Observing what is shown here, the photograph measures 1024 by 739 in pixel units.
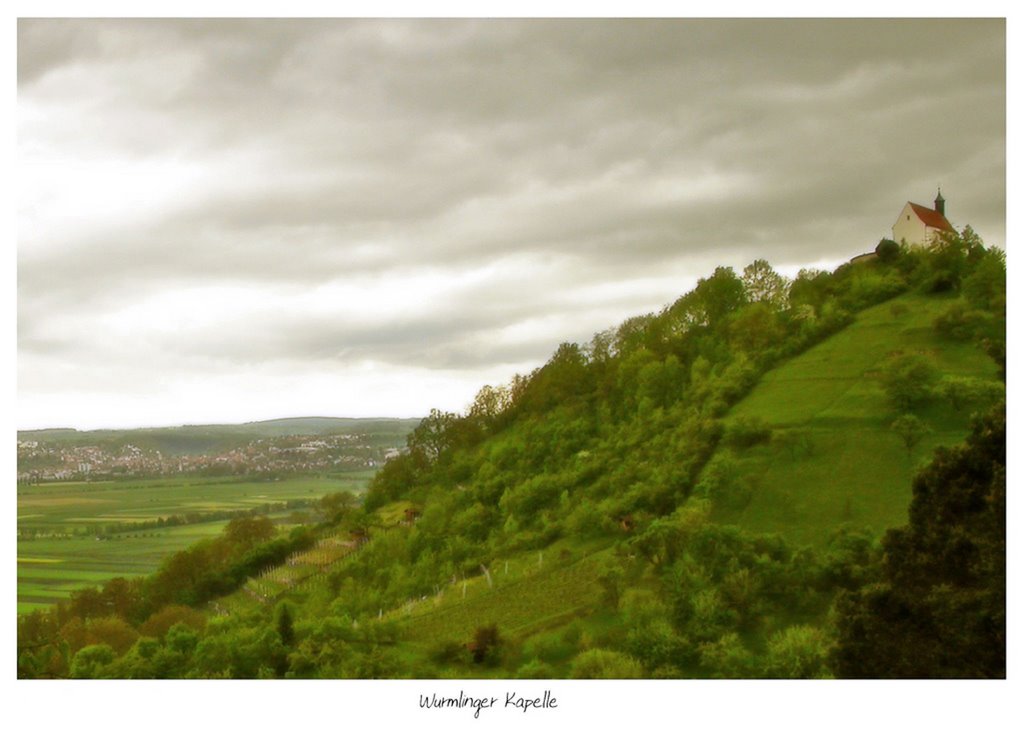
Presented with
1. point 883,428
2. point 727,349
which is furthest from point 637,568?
point 727,349

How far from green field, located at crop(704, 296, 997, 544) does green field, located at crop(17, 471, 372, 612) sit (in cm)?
579

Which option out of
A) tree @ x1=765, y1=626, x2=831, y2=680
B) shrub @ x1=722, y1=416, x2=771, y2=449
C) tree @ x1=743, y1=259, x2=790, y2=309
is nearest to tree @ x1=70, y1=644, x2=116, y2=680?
tree @ x1=765, y1=626, x2=831, y2=680

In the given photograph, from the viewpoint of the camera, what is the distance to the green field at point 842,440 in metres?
10.1

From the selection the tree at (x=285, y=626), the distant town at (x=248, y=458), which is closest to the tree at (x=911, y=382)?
the distant town at (x=248, y=458)

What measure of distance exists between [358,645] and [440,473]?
343 cm

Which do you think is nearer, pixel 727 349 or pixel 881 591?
pixel 881 591

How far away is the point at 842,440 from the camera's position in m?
11.0

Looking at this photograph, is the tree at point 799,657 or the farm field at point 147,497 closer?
the tree at point 799,657

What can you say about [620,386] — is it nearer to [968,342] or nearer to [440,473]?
[440,473]

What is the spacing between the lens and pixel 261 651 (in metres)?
8.88

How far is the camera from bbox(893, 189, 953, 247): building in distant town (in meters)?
10.7

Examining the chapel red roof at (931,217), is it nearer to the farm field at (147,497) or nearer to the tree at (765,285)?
the tree at (765,285)

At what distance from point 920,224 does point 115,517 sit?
12371 mm

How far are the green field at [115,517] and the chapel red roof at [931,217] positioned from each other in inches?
349
